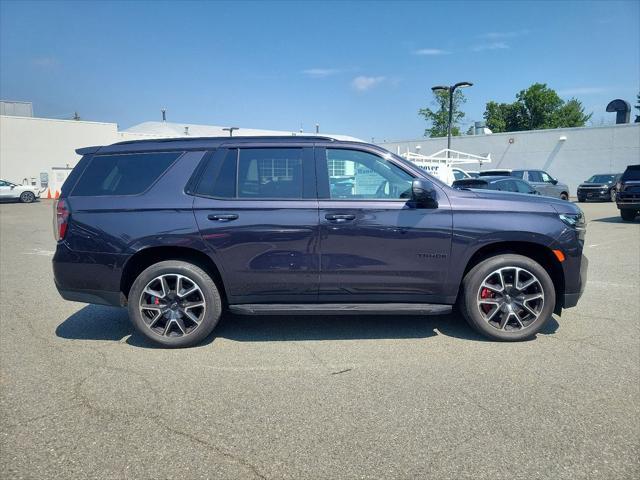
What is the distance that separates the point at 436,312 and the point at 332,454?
1.94 metres

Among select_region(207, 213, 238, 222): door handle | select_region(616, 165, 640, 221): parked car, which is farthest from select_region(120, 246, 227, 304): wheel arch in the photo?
select_region(616, 165, 640, 221): parked car

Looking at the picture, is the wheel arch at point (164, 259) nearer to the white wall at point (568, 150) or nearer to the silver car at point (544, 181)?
the silver car at point (544, 181)

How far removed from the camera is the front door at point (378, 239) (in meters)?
4.13

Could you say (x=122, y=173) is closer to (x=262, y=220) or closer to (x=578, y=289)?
(x=262, y=220)

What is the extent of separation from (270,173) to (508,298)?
8.31ft

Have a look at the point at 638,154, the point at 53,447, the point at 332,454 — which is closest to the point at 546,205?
the point at 332,454

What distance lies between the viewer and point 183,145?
4.42 metres

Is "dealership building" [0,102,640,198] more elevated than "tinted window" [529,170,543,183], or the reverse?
"dealership building" [0,102,640,198]

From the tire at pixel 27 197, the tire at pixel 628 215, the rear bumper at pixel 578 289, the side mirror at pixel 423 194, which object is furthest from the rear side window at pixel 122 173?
the tire at pixel 27 197

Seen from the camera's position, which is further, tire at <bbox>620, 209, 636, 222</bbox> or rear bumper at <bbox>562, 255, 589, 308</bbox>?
tire at <bbox>620, 209, 636, 222</bbox>

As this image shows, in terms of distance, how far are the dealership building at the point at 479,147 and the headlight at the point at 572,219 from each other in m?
Result: 27.2

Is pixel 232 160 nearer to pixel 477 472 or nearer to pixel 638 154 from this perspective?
pixel 477 472

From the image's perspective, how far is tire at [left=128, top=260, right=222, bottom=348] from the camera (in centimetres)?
423

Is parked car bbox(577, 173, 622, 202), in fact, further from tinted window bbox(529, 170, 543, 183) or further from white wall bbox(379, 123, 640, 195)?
tinted window bbox(529, 170, 543, 183)
